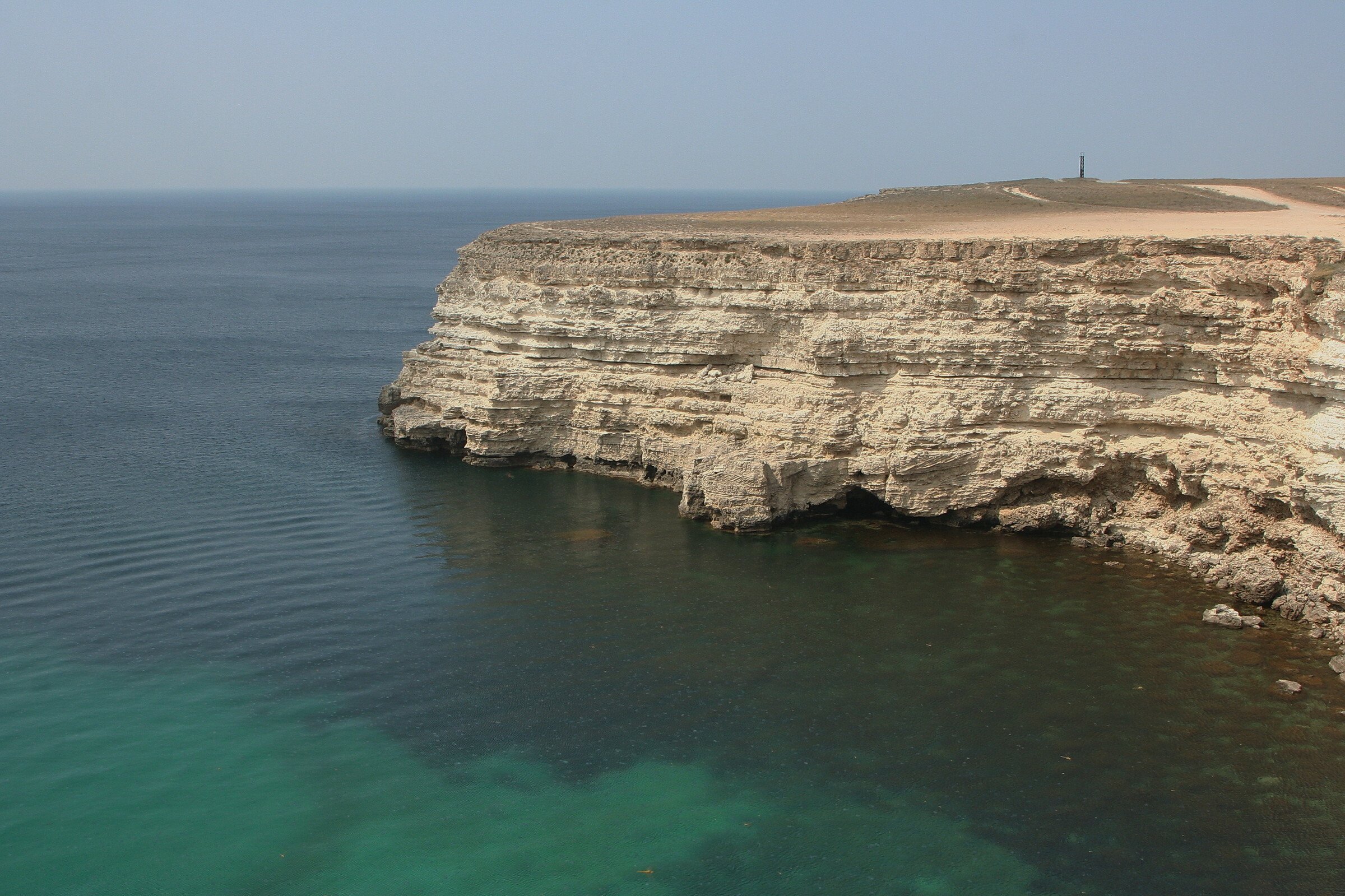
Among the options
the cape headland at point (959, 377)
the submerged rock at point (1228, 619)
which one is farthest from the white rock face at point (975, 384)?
the submerged rock at point (1228, 619)

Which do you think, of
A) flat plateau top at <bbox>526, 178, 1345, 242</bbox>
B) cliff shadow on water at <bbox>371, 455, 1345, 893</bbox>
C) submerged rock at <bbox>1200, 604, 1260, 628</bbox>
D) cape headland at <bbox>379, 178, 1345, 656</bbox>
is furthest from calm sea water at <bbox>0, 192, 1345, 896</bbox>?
flat plateau top at <bbox>526, 178, 1345, 242</bbox>

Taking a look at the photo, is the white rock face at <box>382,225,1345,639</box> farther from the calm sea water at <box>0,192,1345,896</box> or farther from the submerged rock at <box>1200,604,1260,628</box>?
the calm sea water at <box>0,192,1345,896</box>

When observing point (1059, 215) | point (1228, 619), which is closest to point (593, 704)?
point (1228, 619)

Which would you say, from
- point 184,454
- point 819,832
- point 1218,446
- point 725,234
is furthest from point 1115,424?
point 184,454

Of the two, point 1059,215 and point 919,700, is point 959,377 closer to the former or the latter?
point 919,700

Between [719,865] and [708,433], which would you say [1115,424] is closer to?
[708,433]

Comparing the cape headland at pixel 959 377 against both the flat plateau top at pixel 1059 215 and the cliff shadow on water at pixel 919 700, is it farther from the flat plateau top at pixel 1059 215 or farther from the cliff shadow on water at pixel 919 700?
the cliff shadow on water at pixel 919 700
